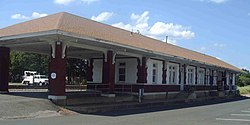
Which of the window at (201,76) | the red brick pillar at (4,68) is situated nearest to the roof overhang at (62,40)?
the red brick pillar at (4,68)

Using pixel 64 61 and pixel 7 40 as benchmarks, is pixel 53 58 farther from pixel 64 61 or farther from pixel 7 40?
pixel 7 40

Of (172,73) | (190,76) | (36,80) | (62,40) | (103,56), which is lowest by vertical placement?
(36,80)

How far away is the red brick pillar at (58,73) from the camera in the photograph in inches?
785

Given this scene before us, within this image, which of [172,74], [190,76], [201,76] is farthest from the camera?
[201,76]

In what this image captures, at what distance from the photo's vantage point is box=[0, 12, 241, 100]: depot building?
20078 mm

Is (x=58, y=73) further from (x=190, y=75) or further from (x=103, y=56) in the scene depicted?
(x=190, y=75)

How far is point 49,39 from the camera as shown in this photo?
20.1m

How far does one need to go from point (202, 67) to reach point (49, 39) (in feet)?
88.0

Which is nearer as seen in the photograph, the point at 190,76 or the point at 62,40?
the point at 62,40

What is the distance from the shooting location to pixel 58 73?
2011 cm

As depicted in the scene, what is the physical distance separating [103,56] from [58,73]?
5679 mm

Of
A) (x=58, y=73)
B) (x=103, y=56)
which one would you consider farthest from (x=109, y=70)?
(x=58, y=73)

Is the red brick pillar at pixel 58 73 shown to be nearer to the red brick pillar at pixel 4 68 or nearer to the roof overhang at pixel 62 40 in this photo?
the roof overhang at pixel 62 40

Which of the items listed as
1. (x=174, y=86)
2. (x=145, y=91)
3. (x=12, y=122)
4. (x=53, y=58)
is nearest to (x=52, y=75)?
(x=53, y=58)
